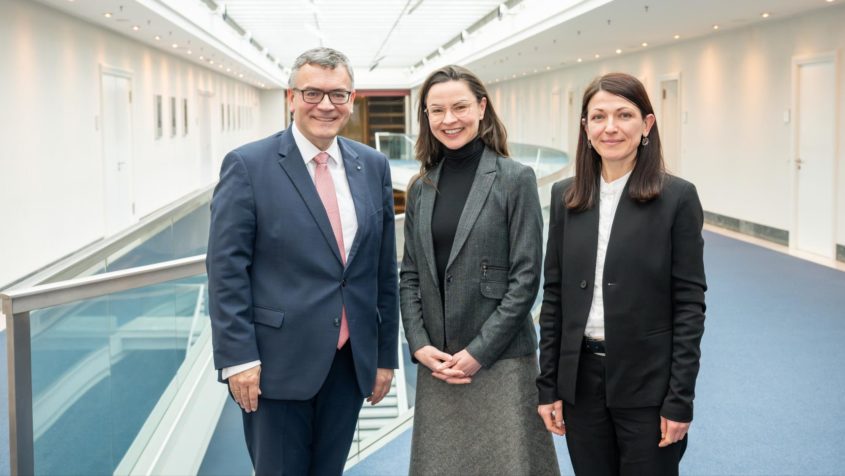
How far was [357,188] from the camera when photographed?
2.47 meters

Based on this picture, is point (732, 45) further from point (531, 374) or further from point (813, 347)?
point (531, 374)

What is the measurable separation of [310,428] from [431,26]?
2051cm

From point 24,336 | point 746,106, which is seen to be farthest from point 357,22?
point 24,336

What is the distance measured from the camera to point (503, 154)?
263 centimetres

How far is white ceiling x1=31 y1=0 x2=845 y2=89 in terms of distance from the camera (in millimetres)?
11750

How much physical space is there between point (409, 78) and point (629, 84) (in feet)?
125

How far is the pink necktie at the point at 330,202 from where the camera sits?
242cm

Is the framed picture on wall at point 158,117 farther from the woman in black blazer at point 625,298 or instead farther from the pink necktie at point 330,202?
the woman in black blazer at point 625,298

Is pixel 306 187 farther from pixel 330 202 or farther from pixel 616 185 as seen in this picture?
pixel 616 185

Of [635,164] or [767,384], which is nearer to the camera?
[635,164]

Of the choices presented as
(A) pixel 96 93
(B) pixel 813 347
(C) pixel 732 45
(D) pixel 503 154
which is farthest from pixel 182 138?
(D) pixel 503 154

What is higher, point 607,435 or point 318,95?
point 318,95

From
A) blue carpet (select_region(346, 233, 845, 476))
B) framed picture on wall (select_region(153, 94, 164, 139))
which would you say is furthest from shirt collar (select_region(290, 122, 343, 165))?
framed picture on wall (select_region(153, 94, 164, 139))

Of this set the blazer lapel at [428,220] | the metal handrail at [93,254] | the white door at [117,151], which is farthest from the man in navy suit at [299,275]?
the white door at [117,151]
